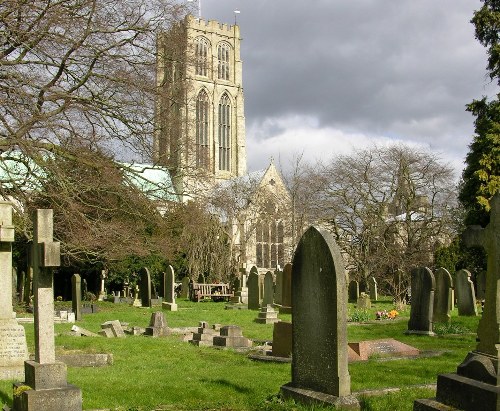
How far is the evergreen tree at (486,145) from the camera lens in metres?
26.7

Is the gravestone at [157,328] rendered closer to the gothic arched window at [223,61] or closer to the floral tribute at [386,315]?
the floral tribute at [386,315]

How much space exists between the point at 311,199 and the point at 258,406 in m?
34.7

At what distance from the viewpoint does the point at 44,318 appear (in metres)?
6.46

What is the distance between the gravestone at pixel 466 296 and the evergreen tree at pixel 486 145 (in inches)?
318

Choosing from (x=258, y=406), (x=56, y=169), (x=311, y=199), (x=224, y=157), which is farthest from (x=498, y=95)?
(x=224, y=157)

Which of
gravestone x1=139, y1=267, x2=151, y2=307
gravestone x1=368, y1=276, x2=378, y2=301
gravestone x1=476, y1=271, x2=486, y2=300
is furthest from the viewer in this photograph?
gravestone x1=368, y1=276, x2=378, y2=301

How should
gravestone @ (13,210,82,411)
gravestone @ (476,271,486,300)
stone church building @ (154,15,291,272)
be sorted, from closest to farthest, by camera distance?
gravestone @ (13,210,82,411) < stone church building @ (154,15,291,272) < gravestone @ (476,271,486,300)

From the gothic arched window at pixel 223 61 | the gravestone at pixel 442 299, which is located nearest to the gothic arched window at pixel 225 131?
the gothic arched window at pixel 223 61

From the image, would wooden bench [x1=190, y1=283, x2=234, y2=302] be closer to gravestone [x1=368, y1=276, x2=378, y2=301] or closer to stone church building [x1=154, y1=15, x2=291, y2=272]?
stone church building [x1=154, y1=15, x2=291, y2=272]

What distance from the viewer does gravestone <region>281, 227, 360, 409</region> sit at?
612 cm

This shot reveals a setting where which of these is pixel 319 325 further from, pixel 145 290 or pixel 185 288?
pixel 185 288

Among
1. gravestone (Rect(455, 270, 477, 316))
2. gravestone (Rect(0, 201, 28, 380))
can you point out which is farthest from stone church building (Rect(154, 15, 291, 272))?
gravestone (Rect(455, 270, 477, 316))

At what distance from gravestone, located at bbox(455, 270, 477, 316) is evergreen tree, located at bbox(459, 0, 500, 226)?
26.5 ft

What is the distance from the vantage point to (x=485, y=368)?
209 inches
